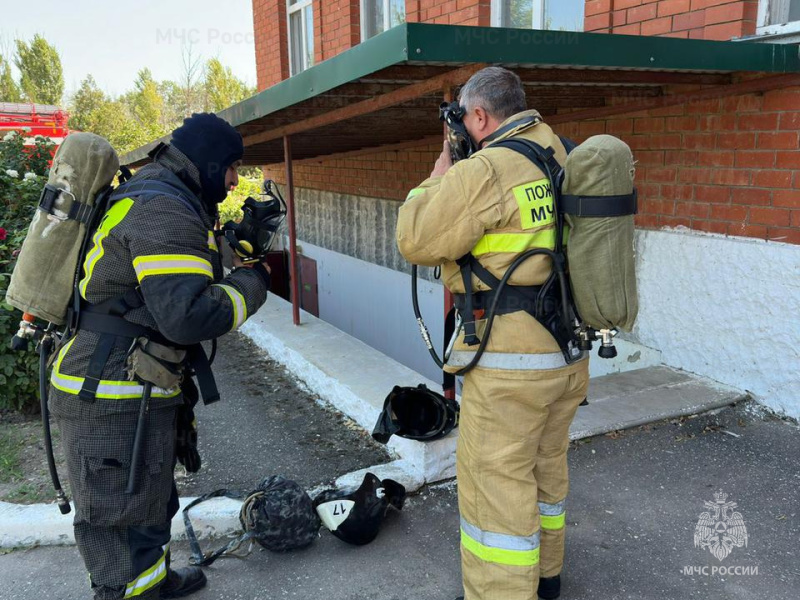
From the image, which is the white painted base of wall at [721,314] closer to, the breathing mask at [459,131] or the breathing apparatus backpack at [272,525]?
the breathing mask at [459,131]

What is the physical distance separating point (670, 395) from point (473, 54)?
8.48ft

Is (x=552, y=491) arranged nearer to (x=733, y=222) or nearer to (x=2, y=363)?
(x=733, y=222)

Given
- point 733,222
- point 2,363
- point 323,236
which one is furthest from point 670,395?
point 323,236

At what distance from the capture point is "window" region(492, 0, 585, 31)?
17.1 feet

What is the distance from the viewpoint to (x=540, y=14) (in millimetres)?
5527

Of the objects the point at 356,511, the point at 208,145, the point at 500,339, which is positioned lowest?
the point at 356,511

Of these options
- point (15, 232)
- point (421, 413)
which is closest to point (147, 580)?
point (421, 413)

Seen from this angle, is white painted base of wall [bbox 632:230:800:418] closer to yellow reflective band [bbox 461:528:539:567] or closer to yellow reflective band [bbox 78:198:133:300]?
yellow reflective band [bbox 461:528:539:567]

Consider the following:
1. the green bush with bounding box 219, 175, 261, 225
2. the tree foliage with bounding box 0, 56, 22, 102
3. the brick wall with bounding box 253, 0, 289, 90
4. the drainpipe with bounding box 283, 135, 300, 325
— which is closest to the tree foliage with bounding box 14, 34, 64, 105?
the tree foliage with bounding box 0, 56, 22, 102

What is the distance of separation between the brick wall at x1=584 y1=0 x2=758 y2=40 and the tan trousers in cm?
291

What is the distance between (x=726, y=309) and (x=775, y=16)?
5.81 feet

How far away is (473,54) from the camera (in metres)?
2.67

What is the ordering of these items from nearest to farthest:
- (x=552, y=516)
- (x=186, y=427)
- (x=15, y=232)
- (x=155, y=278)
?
1. (x=155, y=278)
2. (x=552, y=516)
3. (x=186, y=427)
4. (x=15, y=232)

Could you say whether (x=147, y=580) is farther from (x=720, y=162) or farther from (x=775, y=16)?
(x=775, y=16)
